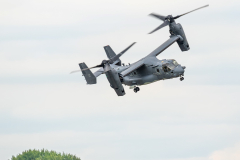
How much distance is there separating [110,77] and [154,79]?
9982 mm

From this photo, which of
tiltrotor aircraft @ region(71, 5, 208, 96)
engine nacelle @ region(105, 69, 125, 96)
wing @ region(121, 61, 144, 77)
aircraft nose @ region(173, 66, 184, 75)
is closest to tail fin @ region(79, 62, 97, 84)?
tiltrotor aircraft @ region(71, 5, 208, 96)

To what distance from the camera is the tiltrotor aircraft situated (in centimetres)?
9975

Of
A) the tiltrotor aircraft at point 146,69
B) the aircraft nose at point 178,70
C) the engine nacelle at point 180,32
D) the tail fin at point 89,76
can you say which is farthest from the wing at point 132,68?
the engine nacelle at point 180,32

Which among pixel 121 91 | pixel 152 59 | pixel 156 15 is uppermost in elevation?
pixel 156 15

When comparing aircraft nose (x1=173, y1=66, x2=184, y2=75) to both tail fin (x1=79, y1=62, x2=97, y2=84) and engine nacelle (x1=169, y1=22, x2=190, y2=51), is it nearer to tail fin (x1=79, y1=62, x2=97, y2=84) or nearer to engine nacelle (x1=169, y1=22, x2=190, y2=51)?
engine nacelle (x1=169, y1=22, x2=190, y2=51)

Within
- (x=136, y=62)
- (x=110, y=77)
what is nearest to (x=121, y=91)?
(x=110, y=77)

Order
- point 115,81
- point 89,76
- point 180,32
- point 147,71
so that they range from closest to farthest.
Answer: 1. point 115,81
2. point 89,76
3. point 147,71
4. point 180,32

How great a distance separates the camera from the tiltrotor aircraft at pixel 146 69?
99.8 metres

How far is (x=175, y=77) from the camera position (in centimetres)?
10469

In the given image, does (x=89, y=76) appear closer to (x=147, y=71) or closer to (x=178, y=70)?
(x=147, y=71)

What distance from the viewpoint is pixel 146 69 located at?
108m

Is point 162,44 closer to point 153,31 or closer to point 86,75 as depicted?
point 153,31

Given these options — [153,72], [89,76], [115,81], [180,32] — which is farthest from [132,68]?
[180,32]

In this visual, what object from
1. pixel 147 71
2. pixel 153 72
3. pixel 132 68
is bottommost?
pixel 153 72
